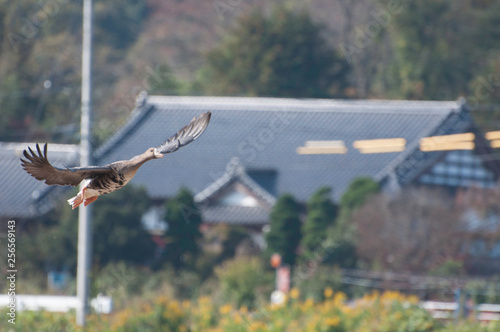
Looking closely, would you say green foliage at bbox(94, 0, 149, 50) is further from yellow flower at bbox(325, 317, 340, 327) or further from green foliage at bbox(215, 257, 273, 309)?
yellow flower at bbox(325, 317, 340, 327)

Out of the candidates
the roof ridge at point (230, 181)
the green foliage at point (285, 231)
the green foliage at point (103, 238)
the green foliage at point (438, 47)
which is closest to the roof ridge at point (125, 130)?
the roof ridge at point (230, 181)

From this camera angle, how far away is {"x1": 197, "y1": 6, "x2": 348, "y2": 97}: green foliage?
96.7 feet

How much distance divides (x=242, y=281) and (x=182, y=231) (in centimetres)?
320

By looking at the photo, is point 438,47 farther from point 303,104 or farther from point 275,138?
point 275,138

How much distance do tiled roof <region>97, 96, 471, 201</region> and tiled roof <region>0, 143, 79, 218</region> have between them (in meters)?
2.05

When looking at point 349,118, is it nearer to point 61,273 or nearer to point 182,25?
point 61,273

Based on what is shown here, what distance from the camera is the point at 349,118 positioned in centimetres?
2591

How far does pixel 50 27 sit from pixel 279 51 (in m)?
9.80

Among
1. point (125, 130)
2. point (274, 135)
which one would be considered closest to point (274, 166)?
point (274, 135)

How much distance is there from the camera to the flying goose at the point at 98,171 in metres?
5.47

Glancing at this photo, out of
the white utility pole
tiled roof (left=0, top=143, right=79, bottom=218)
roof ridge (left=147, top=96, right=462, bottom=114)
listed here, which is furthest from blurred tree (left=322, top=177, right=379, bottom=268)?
the white utility pole

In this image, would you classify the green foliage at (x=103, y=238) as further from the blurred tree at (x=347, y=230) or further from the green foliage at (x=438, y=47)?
the green foliage at (x=438, y=47)

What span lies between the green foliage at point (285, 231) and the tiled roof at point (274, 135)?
10.0 feet

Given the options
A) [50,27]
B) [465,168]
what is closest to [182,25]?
[50,27]
